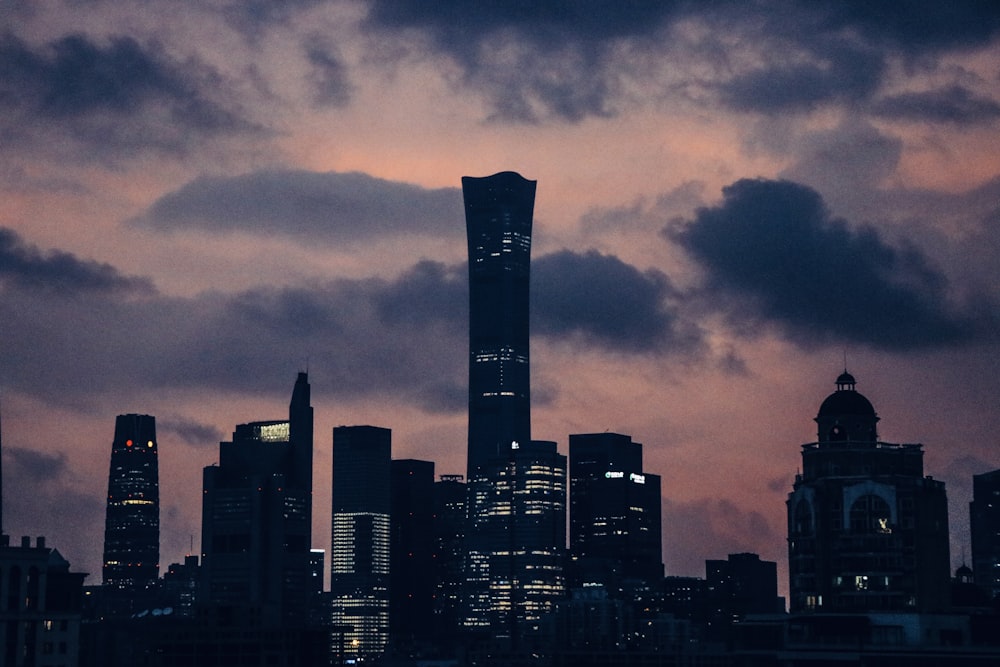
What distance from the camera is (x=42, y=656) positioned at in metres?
185

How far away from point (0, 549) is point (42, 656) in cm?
1251

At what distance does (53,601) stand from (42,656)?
6180 millimetres

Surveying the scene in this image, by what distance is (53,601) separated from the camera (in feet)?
617

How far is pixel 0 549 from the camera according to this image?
182 meters

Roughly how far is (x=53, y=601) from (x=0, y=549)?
9572 millimetres
